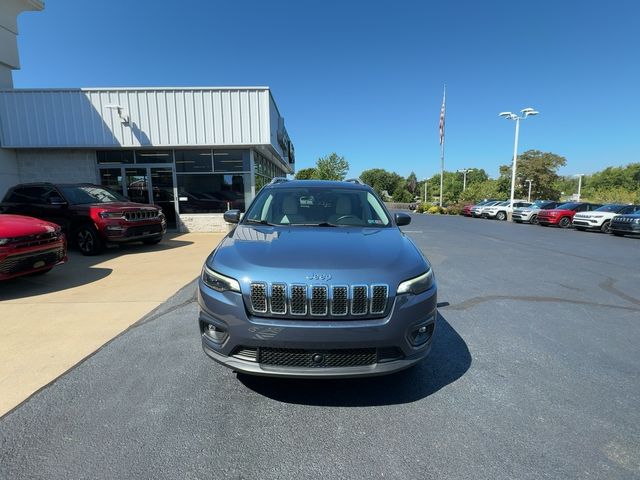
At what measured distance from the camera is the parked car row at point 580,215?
1599 centimetres

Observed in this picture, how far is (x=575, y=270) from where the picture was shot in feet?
25.6

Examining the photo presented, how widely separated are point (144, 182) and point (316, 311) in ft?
43.9

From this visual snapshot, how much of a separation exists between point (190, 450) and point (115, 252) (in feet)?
27.9

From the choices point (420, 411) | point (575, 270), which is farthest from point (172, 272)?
point (575, 270)

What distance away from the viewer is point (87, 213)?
8.66 metres

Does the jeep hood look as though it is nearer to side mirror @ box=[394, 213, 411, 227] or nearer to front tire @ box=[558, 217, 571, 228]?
side mirror @ box=[394, 213, 411, 227]

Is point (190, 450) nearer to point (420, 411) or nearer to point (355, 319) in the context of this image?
point (355, 319)

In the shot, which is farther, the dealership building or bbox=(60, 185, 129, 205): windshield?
the dealership building

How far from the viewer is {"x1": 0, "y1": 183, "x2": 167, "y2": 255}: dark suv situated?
28.3ft

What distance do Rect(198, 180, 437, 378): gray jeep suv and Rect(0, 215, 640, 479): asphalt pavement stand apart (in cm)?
43

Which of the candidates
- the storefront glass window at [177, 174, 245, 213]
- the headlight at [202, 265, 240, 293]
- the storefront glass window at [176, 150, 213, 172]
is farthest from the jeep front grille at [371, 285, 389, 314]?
the storefront glass window at [176, 150, 213, 172]

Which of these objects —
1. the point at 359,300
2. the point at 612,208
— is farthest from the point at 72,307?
the point at 612,208

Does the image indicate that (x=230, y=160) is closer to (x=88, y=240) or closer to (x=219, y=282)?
(x=88, y=240)

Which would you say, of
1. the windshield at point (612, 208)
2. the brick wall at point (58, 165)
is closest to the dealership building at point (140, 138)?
the brick wall at point (58, 165)
